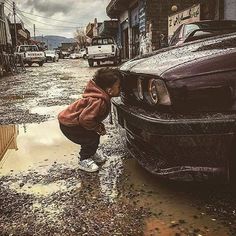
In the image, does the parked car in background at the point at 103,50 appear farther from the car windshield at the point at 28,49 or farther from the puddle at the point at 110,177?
the puddle at the point at 110,177

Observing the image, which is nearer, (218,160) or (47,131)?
(218,160)

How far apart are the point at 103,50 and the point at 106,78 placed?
808 inches

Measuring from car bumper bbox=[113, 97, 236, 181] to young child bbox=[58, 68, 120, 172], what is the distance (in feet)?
1.97

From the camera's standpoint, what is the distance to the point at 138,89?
300 cm

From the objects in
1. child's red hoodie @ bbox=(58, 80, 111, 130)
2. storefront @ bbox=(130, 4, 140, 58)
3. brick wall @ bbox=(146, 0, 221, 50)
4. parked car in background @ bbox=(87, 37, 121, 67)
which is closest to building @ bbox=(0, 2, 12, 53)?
parked car in background @ bbox=(87, 37, 121, 67)

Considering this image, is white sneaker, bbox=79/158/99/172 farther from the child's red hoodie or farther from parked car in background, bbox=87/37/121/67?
parked car in background, bbox=87/37/121/67

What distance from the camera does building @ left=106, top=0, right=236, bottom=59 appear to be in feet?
44.8

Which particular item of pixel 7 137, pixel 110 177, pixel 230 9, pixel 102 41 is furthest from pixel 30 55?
pixel 110 177

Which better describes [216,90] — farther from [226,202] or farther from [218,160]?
[226,202]

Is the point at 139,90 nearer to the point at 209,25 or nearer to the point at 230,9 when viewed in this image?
the point at 209,25

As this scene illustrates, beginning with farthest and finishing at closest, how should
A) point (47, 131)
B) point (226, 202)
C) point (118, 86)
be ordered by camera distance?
1. point (47, 131)
2. point (118, 86)
3. point (226, 202)

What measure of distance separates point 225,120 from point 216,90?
198mm

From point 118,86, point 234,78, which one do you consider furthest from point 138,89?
point 234,78

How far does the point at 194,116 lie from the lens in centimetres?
240
